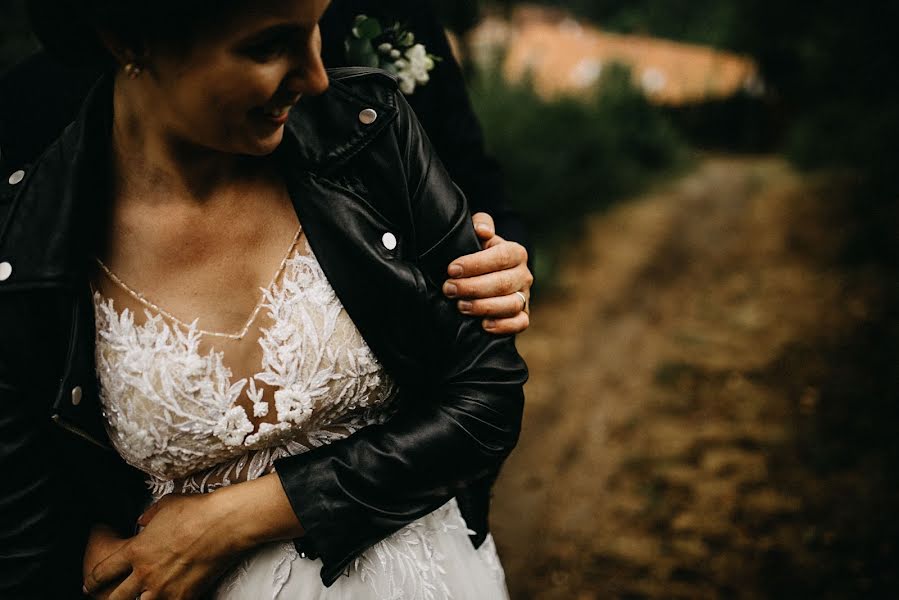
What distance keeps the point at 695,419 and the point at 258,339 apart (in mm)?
4038

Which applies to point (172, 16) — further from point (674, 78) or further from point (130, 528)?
point (674, 78)

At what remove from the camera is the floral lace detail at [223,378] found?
1.33 meters

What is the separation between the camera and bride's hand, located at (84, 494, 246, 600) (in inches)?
53.7

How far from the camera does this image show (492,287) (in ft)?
4.77

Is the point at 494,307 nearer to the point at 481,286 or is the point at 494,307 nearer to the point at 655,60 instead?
the point at 481,286

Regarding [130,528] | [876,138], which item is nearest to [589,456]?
[130,528]

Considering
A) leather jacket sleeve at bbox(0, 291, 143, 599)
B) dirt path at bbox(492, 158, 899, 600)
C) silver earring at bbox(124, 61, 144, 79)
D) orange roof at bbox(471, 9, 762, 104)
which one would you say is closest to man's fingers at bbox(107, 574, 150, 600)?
leather jacket sleeve at bbox(0, 291, 143, 599)

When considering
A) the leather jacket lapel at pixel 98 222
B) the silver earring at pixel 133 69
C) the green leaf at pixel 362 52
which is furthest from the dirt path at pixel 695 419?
the silver earring at pixel 133 69

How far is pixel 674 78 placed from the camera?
15.5 metres

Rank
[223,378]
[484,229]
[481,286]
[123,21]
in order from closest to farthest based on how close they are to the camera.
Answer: [123,21] < [223,378] < [481,286] < [484,229]

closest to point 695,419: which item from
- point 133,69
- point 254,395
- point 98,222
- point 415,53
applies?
point 415,53

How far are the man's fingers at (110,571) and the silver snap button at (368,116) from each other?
3.35 ft

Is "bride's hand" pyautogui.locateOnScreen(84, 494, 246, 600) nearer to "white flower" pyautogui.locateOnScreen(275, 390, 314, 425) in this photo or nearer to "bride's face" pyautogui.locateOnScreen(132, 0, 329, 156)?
"white flower" pyautogui.locateOnScreen(275, 390, 314, 425)

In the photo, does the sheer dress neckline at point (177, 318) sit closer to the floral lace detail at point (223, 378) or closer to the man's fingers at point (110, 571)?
the floral lace detail at point (223, 378)
